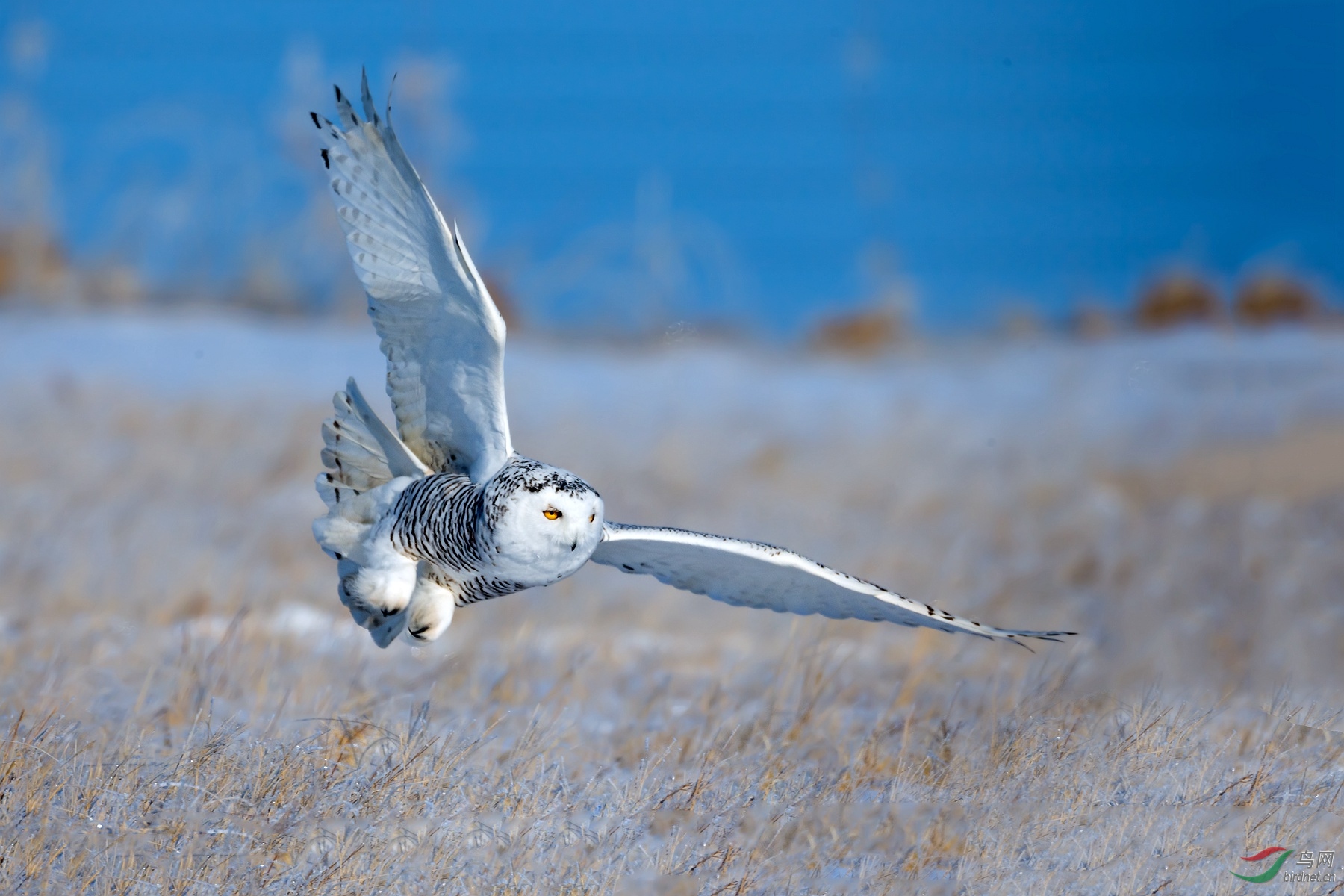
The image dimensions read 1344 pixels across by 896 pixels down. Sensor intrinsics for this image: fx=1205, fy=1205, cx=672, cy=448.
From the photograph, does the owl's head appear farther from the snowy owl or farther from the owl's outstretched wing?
the owl's outstretched wing

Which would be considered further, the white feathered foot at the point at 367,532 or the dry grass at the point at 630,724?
the white feathered foot at the point at 367,532

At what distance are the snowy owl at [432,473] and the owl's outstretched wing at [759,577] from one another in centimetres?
1

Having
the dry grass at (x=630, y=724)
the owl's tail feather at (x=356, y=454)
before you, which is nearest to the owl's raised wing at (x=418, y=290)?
the owl's tail feather at (x=356, y=454)

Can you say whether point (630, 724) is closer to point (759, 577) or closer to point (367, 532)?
point (759, 577)

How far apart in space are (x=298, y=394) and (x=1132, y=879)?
12.3 meters

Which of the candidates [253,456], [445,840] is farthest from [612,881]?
[253,456]

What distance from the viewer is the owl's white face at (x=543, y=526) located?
345 centimetres

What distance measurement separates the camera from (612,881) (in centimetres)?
366

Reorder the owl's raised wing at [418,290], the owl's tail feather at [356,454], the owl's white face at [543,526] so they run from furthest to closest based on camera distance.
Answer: the owl's tail feather at [356,454] → the owl's raised wing at [418,290] → the owl's white face at [543,526]

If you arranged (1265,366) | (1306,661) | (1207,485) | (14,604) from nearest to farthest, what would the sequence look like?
(1306,661)
(14,604)
(1207,485)
(1265,366)

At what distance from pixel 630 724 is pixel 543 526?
254cm

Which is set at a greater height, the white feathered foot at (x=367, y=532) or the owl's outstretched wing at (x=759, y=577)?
the owl's outstretched wing at (x=759, y=577)

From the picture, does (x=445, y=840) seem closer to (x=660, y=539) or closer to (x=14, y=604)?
(x=660, y=539)

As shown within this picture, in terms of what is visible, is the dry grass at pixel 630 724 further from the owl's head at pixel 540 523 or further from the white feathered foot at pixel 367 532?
the owl's head at pixel 540 523
